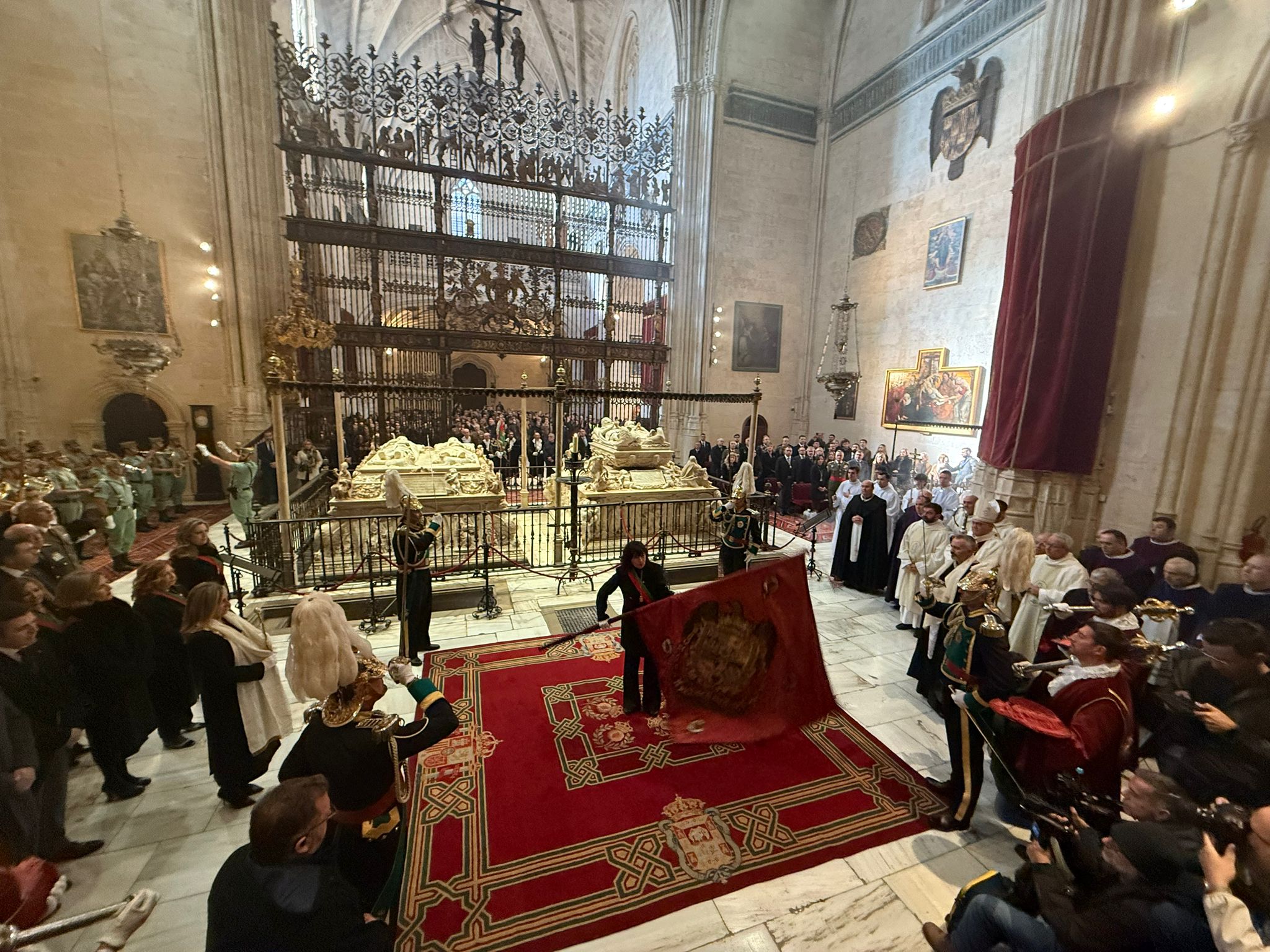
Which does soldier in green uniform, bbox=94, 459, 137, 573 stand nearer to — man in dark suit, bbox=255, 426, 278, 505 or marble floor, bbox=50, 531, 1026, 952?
man in dark suit, bbox=255, 426, 278, 505

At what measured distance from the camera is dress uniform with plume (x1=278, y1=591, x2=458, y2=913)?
207 centimetres

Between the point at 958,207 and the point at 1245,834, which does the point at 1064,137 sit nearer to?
the point at 958,207

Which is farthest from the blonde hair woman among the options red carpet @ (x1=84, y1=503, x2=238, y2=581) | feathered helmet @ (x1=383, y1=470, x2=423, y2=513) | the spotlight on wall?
the spotlight on wall

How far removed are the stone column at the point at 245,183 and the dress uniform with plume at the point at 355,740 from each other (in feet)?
41.4

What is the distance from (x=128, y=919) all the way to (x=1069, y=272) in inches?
381

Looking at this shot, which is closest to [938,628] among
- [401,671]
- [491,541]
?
[401,671]

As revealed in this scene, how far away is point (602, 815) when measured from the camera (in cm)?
334

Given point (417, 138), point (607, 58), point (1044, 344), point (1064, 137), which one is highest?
point (607, 58)

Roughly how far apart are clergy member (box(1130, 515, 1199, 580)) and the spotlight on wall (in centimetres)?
477

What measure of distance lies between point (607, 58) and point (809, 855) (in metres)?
27.7

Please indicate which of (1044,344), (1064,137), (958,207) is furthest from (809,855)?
(958,207)

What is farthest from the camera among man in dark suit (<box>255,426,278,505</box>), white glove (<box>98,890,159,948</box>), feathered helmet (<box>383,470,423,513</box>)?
man in dark suit (<box>255,426,278,505</box>)

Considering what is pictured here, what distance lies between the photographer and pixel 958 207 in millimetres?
11844

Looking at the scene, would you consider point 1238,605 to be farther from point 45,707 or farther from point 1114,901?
point 45,707
